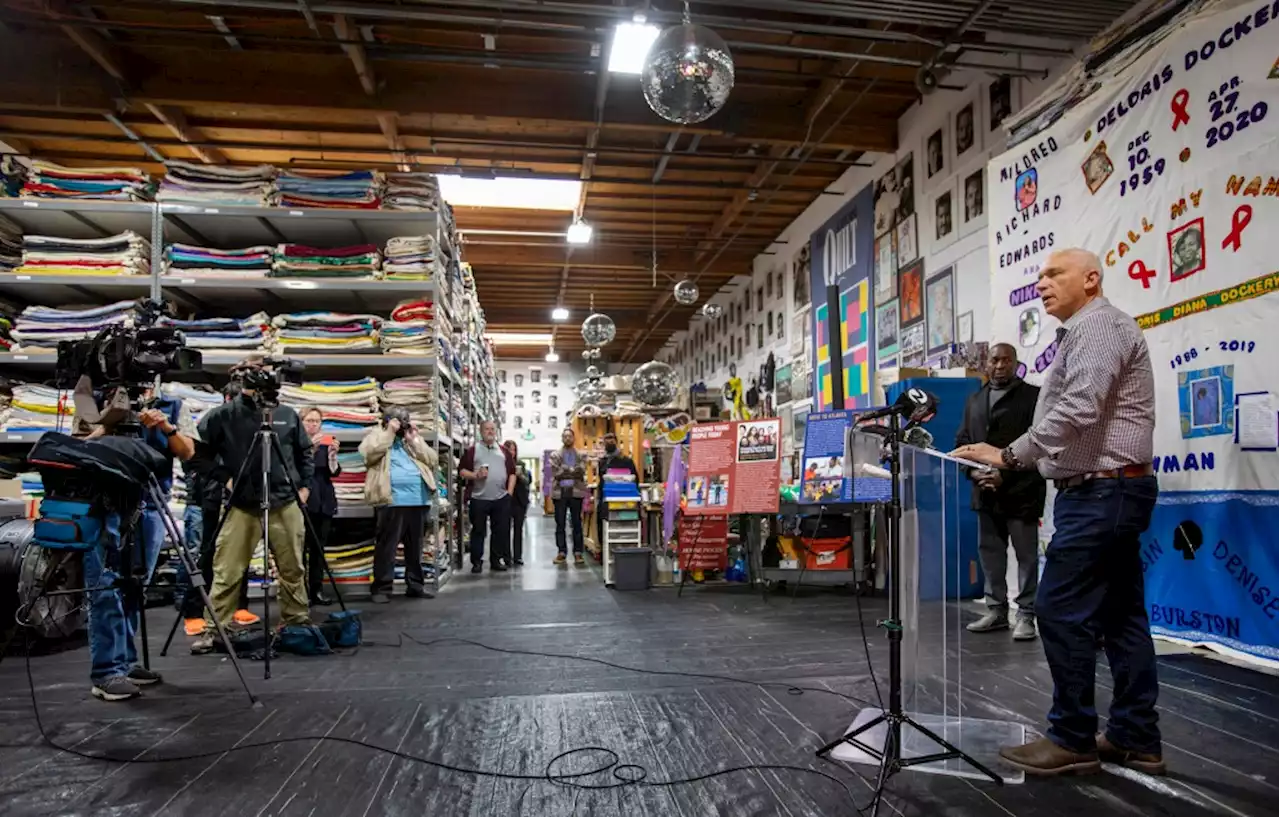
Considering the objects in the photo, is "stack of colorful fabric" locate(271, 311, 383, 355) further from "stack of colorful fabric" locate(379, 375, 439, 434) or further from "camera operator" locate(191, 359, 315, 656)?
"camera operator" locate(191, 359, 315, 656)

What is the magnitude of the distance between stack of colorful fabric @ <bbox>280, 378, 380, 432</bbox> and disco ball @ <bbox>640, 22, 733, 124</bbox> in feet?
Result: 12.4

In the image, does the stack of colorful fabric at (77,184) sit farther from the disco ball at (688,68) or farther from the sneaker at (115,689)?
the disco ball at (688,68)

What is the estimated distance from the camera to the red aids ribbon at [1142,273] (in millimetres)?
4043

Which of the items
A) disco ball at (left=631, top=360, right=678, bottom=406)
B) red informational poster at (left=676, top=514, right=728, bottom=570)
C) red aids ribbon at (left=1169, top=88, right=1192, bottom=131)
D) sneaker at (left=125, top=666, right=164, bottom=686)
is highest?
red aids ribbon at (left=1169, top=88, right=1192, bottom=131)

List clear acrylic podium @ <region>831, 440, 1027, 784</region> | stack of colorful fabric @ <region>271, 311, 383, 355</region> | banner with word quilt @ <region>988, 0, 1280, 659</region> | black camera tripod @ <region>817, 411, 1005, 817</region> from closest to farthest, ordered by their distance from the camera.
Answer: black camera tripod @ <region>817, 411, 1005, 817</region>, clear acrylic podium @ <region>831, 440, 1027, 784</region>, banner with word quilt @ <region>988, 0, 1280, 659</region>, stack of colorful fabric @ <region>271, 311, 383, 355</region>

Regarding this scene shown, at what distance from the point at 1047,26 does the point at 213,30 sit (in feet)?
19.7

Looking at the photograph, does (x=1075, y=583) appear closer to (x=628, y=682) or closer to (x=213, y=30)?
(x=628, y=682)

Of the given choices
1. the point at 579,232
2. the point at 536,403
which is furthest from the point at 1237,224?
the point at 536,403

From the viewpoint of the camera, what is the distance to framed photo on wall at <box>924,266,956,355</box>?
6.64 metres

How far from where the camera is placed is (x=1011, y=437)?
443 centimetres

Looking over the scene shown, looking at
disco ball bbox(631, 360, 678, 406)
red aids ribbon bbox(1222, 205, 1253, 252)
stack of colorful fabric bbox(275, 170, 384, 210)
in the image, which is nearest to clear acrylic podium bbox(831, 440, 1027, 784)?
red aids ribbon bbox(1222, 205, 1253, 252)

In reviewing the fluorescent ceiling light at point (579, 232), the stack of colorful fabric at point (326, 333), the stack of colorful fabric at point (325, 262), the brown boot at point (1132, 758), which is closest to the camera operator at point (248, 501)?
the stack of colorful fabric at point (326, 333)

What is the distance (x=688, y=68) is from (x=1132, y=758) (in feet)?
10.5

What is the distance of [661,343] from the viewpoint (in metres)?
20.3
